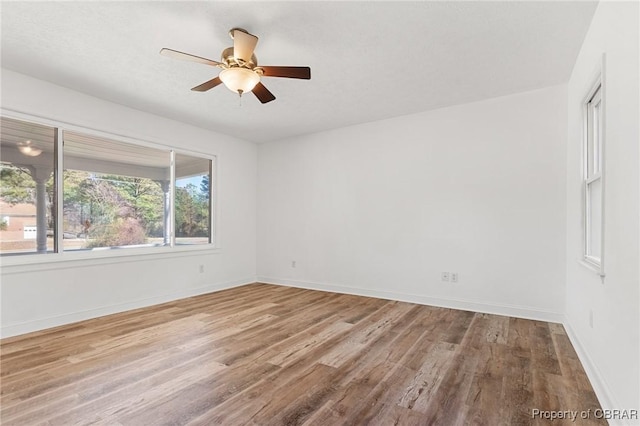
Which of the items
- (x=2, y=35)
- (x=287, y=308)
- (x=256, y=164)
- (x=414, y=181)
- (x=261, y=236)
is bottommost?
(x=287, y=308)

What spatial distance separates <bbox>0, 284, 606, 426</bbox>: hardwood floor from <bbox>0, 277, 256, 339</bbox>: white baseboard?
0.13 m

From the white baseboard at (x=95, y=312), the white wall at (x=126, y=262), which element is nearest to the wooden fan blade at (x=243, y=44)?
the white wall at (x=126, y=262)

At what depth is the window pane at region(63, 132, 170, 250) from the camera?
3.74 metres

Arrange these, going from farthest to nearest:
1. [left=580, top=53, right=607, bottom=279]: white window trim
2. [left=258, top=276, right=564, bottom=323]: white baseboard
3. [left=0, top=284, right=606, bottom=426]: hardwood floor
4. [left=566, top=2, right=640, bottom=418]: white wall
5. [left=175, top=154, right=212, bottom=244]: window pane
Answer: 1. [left=175, top=154, right=212, bottom=244]: window pane
2. [left=258, top=276, right=564, bottom=323]: white baseboard
3. [left=580, top=53, right=607, bottom=279]: white window trim
4. [left=0, top=284, right=606, bottom=426]: hardwood floor
5. [left=566, top=2, right=640, bottom=418]: white wall

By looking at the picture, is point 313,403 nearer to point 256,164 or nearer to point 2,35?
point 2,35

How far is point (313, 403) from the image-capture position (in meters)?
1.97

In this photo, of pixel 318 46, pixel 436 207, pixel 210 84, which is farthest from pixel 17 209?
pixel 436 207

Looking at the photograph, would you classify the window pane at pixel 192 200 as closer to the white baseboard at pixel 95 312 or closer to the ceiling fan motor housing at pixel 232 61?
the white baseboard at pixel 95 312

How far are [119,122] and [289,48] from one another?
2681 mm

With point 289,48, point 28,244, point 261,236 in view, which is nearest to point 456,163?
point 289,48

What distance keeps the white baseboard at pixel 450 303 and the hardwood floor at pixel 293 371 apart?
0.16 metres

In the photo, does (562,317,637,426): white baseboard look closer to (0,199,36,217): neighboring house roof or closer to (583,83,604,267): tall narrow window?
(583,83,604,267): tall narrow window

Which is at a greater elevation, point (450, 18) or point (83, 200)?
point (450, 18)

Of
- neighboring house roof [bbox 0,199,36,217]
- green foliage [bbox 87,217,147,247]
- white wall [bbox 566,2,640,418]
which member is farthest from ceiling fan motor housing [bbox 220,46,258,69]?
green foliage [bbox 87,217,147,247]
